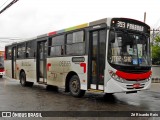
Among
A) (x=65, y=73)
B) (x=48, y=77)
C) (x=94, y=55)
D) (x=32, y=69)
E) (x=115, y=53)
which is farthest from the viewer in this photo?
(x=32, y=69)

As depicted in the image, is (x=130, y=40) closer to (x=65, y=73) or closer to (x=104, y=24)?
(x=104, y=24)

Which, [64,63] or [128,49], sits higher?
[128,49]

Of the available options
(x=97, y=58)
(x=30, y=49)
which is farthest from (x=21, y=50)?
(x=97, y=58)

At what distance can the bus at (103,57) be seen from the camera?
1073 cm

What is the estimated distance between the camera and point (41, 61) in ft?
52.5

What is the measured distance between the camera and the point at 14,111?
363 inches

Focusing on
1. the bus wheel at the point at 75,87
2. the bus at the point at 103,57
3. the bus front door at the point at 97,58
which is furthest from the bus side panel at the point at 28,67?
the bus front door at the point at 97,58

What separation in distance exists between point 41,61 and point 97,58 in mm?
5462

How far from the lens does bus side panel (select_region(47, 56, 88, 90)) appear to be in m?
11.9

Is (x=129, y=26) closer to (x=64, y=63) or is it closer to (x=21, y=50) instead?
(x=64, y=63)

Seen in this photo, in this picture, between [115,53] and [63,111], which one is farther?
[115,53]

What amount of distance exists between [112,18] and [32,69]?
7.31m

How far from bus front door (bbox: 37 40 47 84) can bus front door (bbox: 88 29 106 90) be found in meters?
4.40

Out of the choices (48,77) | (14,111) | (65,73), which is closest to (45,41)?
(48,77)
